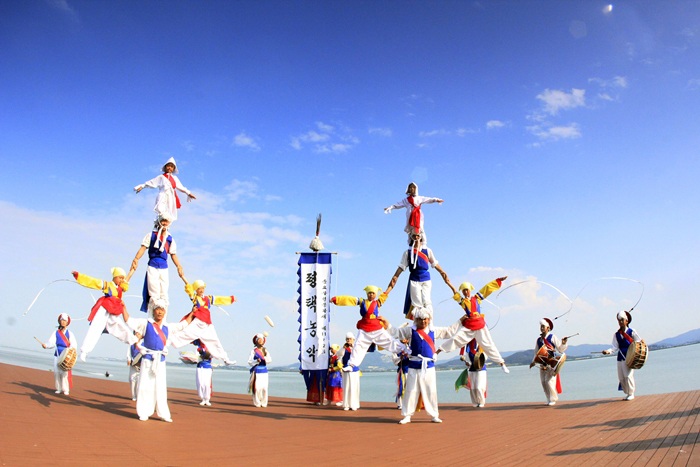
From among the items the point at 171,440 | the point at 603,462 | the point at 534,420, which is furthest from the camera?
the point at 534,420

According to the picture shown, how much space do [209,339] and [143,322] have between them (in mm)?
1470

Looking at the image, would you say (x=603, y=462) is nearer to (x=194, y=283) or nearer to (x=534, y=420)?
(x=534, y=420)

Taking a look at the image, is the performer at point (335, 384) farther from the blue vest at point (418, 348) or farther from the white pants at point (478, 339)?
the blue vest at point (418, 348)

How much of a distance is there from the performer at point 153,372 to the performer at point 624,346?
8836mm

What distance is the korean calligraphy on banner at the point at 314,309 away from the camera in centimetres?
1086

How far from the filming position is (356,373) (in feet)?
35.9

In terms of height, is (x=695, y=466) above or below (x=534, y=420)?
above

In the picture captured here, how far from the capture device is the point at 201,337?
381 inches

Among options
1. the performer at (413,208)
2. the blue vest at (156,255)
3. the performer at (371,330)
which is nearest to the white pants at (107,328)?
the blue vest at (156,255)

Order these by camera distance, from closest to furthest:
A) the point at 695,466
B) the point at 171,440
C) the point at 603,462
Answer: the point at 695,466
the point at 603,462
the point at 171,440

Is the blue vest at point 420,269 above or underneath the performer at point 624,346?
above

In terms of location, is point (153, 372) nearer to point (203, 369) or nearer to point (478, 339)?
point (203, 369)

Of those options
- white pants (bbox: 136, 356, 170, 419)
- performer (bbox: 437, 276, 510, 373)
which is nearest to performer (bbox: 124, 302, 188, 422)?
white pants (bbox: 136, 356, 170, 419)

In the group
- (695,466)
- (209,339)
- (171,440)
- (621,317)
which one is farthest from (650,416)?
(209,339)
